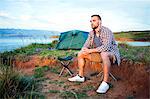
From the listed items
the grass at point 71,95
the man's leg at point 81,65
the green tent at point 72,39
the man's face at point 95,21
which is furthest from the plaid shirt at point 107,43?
the green tent at point 72,39

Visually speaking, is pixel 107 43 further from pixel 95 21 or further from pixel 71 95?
pixel 71 95

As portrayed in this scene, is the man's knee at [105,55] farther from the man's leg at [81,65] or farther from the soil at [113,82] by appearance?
the soil at [113,82]

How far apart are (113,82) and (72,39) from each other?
3904mm

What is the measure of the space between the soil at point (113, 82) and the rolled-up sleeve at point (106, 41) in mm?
647

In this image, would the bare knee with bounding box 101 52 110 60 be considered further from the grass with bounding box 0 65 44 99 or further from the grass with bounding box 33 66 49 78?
the grass with bounding box 33 66 49 78

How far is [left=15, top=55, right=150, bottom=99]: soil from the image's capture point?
5289 mm

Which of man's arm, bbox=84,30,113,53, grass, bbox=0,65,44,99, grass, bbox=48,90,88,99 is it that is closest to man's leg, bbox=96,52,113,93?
man's arm, bbox=84,30,113,53

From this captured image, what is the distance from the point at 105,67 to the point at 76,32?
4.41 meters

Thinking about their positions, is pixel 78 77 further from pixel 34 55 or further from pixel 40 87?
pixel 34 55

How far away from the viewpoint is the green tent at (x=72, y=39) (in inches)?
368

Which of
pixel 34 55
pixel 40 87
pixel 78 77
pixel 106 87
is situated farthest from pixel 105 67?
pixel 34 55

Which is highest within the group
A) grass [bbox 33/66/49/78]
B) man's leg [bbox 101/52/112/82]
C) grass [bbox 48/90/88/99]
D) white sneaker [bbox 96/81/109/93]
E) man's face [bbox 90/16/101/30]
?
man's face [bbox 90/16/101/30]

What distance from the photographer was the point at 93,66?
6605mm

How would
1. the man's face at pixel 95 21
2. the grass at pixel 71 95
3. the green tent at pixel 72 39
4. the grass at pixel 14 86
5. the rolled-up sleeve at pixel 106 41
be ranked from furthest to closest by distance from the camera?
the green tent at pixel 72 39
the man's face at pixel 95 21
the rolled-up sleeve at pixel 106 41
the grass at pixel 71 95
the grass at pixel 14 86
